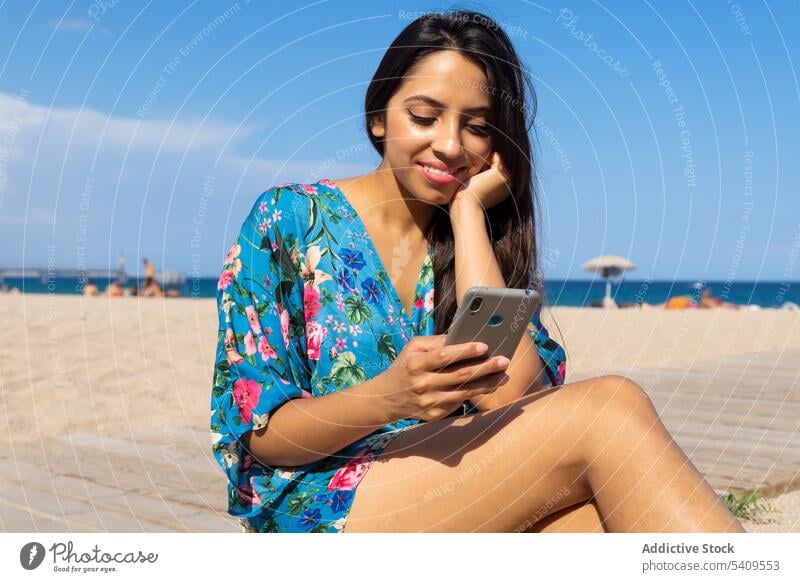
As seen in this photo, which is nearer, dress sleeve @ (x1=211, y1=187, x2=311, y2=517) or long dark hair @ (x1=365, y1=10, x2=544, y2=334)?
dress sleeve @ (x1=211, y1=187, x2=311, y2=517)

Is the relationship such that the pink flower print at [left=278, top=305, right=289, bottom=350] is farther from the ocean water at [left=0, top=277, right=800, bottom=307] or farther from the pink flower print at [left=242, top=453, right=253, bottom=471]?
the ocean water at [left=0, top=277, right=800, bottom=307]

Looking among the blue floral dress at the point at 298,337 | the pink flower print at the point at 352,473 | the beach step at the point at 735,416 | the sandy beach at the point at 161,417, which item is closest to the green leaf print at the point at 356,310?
the blue floral dress at the point at 298,337

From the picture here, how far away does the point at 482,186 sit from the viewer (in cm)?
239

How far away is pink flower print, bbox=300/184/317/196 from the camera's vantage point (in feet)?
7.24

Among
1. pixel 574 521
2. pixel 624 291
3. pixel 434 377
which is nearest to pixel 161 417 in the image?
pixel 574 521

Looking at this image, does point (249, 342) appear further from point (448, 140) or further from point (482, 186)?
point (482, 186)

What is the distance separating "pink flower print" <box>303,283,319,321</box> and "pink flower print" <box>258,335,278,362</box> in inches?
5.6

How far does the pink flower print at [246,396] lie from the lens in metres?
1.94

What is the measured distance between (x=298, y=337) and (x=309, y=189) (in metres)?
0.37

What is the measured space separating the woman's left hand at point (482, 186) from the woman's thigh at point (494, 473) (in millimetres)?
675

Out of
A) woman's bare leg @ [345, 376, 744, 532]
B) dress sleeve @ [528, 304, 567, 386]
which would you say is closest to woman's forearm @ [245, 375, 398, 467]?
woman's bare leg @ [345, 376, 744, 532]

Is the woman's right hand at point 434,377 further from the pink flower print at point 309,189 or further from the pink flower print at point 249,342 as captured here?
the pink flower print at point 309,189

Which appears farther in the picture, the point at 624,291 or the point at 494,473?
the point at 624,291
